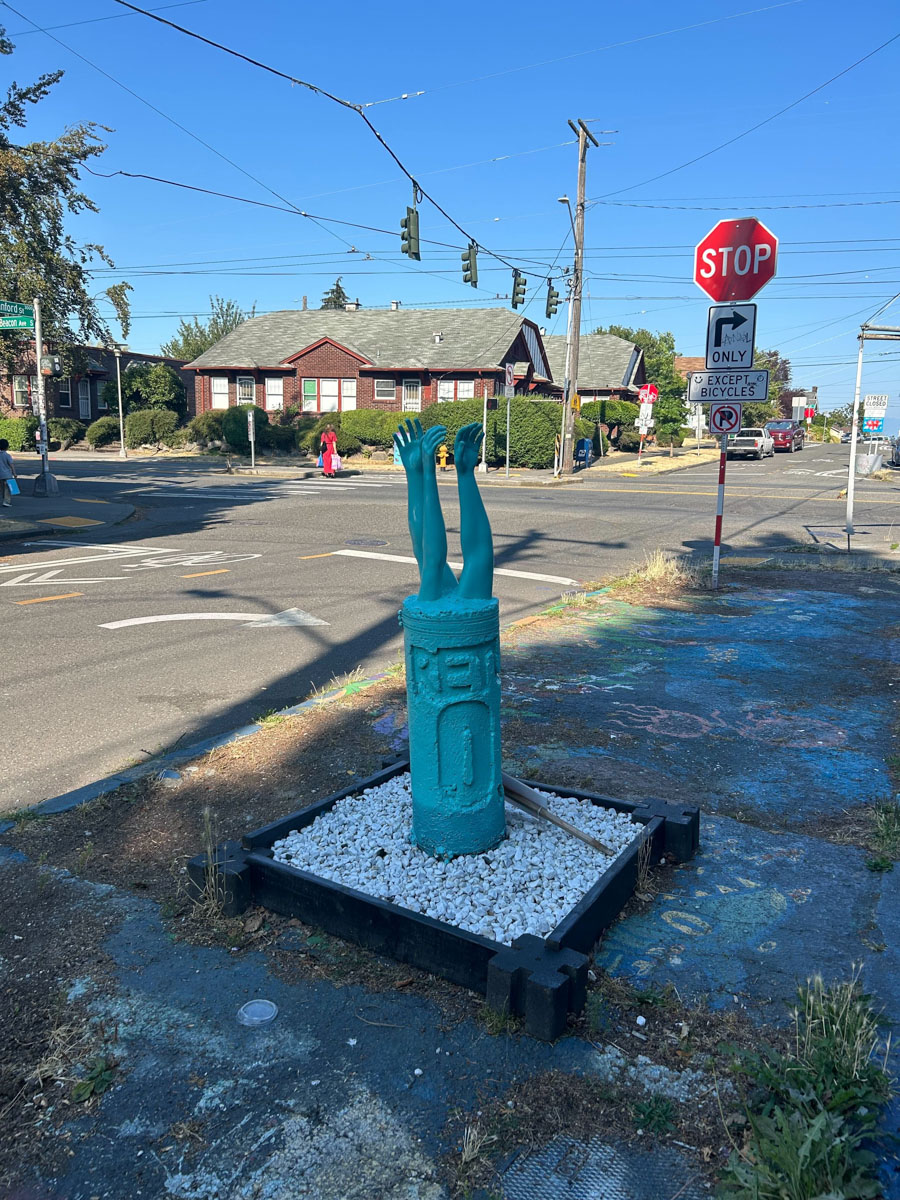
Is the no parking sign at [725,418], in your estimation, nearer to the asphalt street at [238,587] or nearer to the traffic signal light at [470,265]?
the asphalt street at [238,587]

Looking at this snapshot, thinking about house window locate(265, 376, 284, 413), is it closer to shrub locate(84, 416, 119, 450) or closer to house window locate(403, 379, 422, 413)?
house window locate(403, 379, 422, 413)

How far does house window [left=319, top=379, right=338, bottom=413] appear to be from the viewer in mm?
42156

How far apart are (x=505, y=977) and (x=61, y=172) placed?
23633 mm

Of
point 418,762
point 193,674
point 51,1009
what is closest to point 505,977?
point 418,762

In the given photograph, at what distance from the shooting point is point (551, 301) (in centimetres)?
2803

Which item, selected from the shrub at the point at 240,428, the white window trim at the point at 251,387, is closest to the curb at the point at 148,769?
the shrub at the point at 240,428

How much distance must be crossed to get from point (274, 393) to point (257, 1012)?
43.5 m

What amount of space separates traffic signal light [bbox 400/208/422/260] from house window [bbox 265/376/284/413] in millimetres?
26875

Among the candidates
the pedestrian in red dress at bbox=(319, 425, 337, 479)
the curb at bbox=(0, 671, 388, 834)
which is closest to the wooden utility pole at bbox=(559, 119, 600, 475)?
the pedestrian in red dress at bbox=(319, 425, 337, 479)

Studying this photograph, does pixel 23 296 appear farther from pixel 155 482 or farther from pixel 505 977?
pixel 505 977

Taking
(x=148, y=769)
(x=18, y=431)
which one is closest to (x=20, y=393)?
(x=18, y=431)

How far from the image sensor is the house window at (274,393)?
43750 millimetres

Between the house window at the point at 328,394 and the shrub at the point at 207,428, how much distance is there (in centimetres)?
480

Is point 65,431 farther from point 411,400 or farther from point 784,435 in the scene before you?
point 784,435
